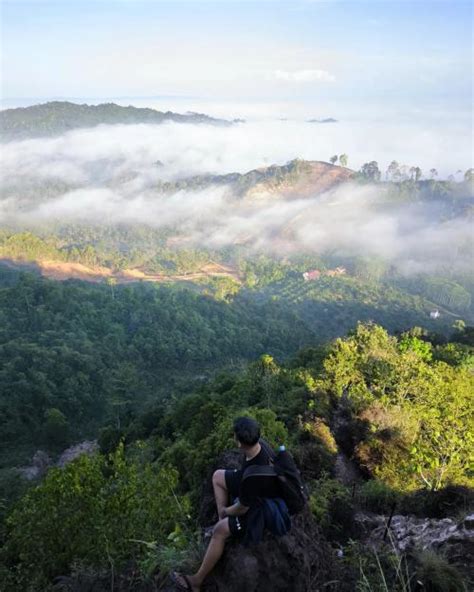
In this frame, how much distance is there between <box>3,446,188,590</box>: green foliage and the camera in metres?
9.01

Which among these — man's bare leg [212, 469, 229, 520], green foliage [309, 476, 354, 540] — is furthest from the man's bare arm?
green foliage [309, 476, 354, 540]

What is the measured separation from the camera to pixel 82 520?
375 inches

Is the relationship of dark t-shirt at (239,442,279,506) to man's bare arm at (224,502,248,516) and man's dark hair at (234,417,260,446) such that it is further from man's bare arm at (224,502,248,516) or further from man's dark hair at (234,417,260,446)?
man's dark hair at (234,417,260,446)

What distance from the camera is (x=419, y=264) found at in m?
154

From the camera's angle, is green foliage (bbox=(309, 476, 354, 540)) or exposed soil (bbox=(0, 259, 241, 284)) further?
exposed soil (bbox=(0, 259, 241, 284))

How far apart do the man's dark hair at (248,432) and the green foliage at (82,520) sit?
4.12 meters

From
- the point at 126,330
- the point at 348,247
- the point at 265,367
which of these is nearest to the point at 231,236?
the point at 348,247

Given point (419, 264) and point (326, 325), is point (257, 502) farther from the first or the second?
point (419, 264)

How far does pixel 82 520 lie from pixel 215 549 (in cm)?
538

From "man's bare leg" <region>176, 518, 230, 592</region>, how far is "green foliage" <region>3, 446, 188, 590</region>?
334cm

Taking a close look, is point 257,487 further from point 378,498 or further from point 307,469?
point 307,469

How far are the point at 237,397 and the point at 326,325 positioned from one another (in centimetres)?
6686

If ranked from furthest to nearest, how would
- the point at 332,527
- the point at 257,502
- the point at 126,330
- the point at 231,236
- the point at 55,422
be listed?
the point at 231,236 < the point at 126,330 < the point at 55,422 < the point at 332,527 < the point at 257,502

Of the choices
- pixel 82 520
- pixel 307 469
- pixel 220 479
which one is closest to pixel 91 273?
pixel 307 469
